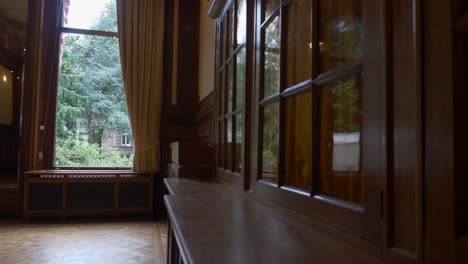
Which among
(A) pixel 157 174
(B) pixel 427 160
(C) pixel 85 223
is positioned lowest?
(C) pixel 85 223

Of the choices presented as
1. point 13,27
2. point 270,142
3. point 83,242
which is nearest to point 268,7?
point 270,142

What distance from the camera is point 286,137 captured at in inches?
41.5

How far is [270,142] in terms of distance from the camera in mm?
1186

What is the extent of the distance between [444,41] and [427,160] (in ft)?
0.54

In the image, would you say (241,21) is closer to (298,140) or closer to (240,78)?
(240,78)

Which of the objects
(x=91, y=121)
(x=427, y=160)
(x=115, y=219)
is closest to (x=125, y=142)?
(x=91, y=121)

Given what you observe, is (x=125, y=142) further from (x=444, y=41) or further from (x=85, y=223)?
(x=444, y=41)

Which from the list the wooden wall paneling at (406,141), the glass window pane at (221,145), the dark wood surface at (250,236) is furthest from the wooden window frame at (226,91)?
the wooden wall paneling at (406,141)

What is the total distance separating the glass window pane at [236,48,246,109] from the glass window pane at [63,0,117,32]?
3.06m

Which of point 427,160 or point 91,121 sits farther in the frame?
point 91,121

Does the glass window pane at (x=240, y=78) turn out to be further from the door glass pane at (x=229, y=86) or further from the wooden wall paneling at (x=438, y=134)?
the wooden wall paneling at (x=438, y=134)

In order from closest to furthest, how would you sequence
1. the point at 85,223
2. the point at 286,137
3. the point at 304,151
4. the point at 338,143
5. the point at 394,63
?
the point at 394,63 < the point at 338,143 < the point at 304,151 < the point at 286,137 < the point at 85,223

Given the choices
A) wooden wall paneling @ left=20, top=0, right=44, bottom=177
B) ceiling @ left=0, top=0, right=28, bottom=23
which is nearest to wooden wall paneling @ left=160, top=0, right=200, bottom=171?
wooden wall paneling @ left=20, top=0, right=44, bottom=177

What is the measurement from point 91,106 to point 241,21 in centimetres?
303
